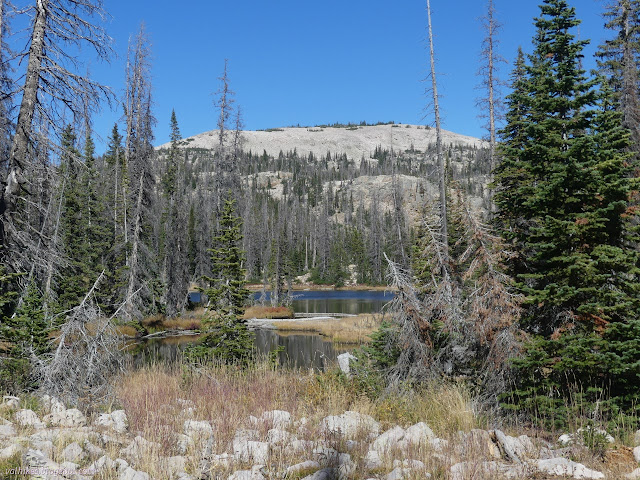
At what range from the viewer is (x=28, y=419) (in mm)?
4730

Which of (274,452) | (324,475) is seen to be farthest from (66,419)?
(324,475)

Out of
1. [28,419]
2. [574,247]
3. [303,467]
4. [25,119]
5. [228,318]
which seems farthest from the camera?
[228,318]

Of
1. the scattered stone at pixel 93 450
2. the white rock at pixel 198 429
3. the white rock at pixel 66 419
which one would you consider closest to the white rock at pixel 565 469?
the white rock at pixel 198 429

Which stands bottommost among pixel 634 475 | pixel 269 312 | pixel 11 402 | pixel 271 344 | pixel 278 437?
pixel 271 344

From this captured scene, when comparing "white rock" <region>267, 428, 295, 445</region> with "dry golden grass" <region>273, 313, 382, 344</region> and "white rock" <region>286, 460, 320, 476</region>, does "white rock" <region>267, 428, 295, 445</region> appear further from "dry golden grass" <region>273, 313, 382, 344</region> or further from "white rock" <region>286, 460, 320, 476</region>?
"dry golden grass" <region>273, 313, 382, 344</region>

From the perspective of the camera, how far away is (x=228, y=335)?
44.7 ft

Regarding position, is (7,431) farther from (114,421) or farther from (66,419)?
(114,421)

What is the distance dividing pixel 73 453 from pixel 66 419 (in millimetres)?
1244

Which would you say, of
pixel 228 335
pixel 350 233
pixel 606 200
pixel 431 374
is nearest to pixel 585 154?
pixel 606 200

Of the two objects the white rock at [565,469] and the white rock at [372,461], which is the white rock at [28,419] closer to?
the white rock at [372,461]

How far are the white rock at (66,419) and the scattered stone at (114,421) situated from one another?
170 millimetres

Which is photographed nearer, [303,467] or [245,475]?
[245,475]

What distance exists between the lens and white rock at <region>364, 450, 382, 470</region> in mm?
3977

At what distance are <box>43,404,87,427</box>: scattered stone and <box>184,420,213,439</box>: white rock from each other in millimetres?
1223
